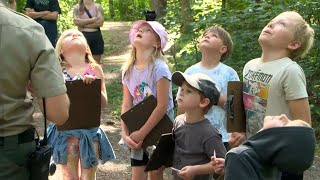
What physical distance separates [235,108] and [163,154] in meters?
0.61

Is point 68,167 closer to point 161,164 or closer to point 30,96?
point 161,164

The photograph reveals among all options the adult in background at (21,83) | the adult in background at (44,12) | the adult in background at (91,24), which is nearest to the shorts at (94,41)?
the adult in background at (91,24)

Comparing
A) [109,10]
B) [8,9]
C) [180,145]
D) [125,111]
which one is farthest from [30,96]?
[109,10]

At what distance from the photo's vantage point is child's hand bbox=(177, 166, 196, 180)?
3025 millimetres

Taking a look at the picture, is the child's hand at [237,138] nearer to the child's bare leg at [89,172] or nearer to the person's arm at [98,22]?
the child's bare leg at [89,172]

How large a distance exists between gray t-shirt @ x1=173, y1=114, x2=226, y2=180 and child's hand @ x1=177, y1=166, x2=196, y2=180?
6cm

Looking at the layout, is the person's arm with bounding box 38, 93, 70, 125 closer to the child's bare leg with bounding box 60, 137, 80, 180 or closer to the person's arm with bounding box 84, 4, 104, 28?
the child's bare leg with bounding box 60, 137, 80, 180

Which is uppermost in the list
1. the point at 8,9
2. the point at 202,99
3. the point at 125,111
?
the point at 8,9

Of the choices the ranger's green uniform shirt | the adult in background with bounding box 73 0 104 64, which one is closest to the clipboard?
the ranger's green uniform shirt

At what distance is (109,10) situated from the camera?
112 feet

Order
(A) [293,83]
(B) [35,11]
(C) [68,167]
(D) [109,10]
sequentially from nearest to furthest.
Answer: (A) [293,83]
(C) [68,167]
(B) [35,11]
(D) [109,10]

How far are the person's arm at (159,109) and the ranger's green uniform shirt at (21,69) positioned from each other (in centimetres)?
128

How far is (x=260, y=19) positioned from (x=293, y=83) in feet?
13.5

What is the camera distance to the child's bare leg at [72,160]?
371cm
